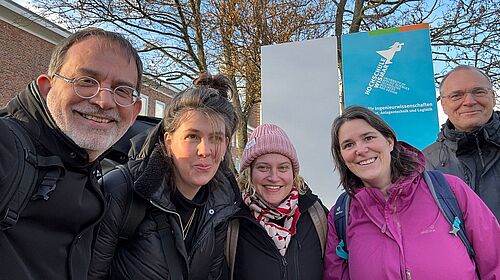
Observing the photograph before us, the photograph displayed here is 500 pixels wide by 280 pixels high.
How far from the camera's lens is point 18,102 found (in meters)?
1.57

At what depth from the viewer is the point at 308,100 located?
19.1 feet

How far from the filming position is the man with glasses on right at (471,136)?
2.84 m

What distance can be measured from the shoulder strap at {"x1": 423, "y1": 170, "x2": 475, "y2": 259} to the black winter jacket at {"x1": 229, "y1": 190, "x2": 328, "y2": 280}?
79 cm

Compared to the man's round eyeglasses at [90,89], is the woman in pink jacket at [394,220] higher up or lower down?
lower down

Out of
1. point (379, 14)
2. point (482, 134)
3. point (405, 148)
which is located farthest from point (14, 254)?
point (379, 14)

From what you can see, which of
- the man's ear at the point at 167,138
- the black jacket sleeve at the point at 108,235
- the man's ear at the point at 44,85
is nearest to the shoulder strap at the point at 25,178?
the man's ear at the point at 44,85

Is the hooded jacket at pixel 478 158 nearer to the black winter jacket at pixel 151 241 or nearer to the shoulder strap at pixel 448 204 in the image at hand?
the shoulder strap at pixel 448 204

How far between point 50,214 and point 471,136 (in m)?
2.99

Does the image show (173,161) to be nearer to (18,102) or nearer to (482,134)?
(18,102)

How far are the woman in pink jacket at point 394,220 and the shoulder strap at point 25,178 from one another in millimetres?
1699

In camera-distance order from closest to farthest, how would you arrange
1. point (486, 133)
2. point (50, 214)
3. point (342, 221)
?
1. point (50, 214)
2. point (342, 221)
3. point (486, 133)

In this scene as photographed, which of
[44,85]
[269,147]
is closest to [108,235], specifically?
[44,85]

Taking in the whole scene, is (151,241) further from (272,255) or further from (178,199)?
(272,255)

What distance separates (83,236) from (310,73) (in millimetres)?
4737
